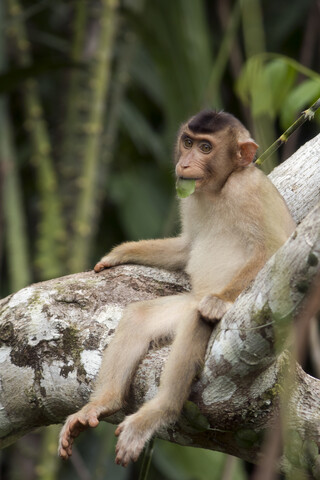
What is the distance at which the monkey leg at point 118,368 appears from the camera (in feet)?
11.9

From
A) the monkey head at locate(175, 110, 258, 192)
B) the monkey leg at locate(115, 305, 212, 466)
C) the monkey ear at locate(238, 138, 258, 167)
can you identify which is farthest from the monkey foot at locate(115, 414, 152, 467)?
the monkey ear at locate(238, 138, 258, 167)

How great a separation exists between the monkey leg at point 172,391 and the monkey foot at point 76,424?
0.44 feet

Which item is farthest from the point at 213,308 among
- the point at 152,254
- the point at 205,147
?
the point at 205,147

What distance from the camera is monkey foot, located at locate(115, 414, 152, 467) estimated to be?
3549 mm

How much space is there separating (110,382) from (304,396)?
906 mm

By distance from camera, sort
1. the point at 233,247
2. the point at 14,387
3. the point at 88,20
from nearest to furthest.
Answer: the point at 14,387 < the point at 233,247 < the point at 88,20

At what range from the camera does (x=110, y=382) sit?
3.64 meters

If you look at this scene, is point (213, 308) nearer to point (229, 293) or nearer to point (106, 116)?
point (229, 293)

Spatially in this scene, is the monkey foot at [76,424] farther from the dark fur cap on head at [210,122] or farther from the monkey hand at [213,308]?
the dark fur cap on head at [210,122]

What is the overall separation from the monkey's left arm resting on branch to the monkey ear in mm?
364

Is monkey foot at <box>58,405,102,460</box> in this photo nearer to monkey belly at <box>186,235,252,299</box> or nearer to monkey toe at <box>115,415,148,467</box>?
monkey toe at <box>115,415,148,467</box>

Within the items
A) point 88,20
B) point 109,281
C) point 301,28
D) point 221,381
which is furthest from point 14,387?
point 301,28

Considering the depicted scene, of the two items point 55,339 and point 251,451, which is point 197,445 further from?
point 55,339

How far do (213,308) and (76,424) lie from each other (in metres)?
0.85
